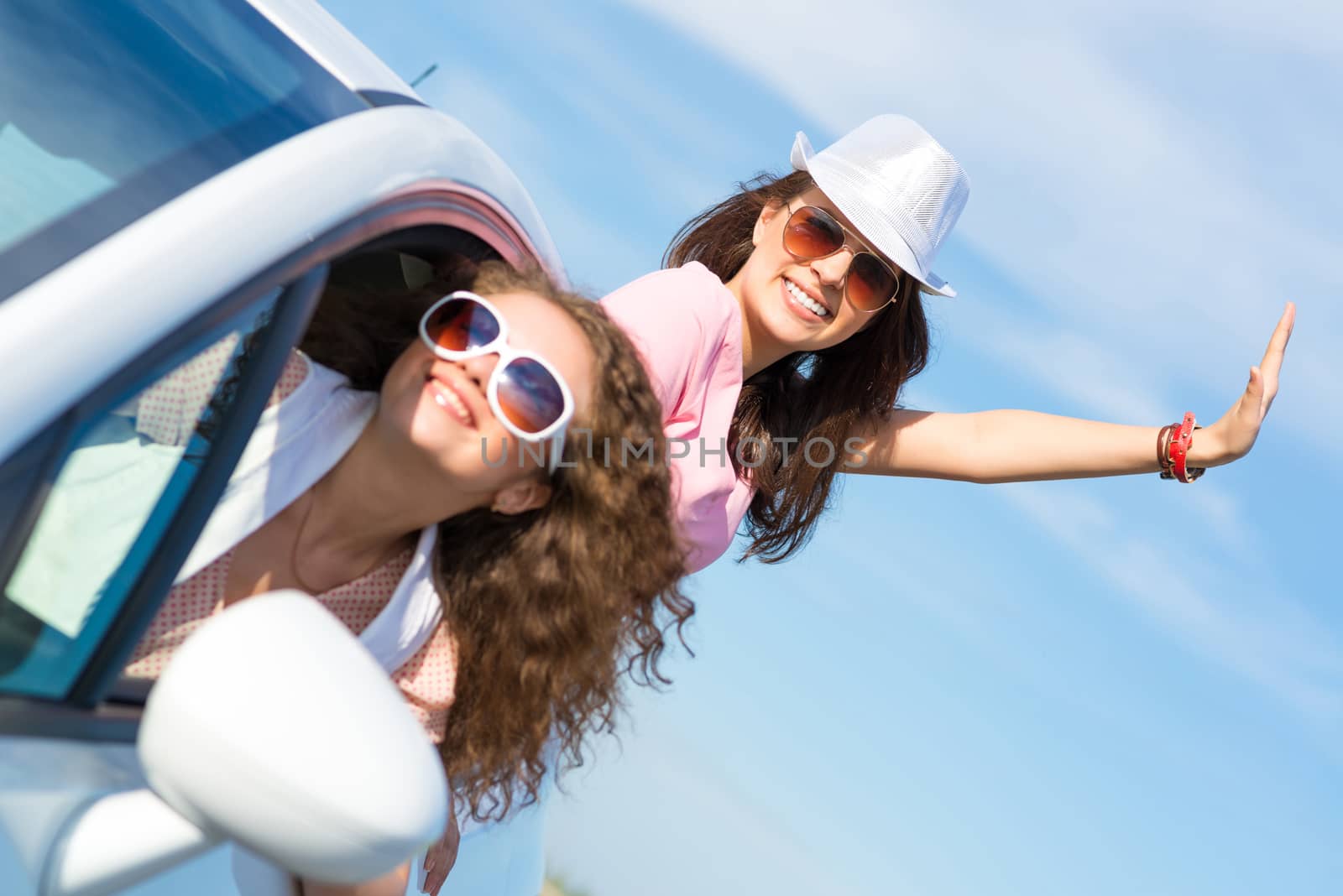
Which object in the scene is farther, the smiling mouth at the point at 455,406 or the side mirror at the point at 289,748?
the smiling mouth at the point at 455,406

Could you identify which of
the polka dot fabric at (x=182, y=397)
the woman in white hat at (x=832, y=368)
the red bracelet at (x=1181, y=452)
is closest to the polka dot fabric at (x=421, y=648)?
the polka dot fabric at (x=182, y=397)

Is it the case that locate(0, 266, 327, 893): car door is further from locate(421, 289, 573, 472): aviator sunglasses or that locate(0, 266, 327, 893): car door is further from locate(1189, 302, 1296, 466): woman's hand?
locate(1189, 302, 1296, 466): woman's hand

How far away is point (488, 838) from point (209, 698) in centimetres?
121

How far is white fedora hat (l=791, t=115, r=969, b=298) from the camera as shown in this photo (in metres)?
2.92

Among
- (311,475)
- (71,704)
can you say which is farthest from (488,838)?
(71,704)

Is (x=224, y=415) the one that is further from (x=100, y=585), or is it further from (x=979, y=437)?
(x=979, y=437)

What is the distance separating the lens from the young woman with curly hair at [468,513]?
5.41 ft

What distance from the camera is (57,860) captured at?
1141 mm

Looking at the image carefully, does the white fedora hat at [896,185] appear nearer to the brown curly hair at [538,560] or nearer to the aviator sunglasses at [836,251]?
the aviator sunglasses at [836,251]

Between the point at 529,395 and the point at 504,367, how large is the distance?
0.16 ft

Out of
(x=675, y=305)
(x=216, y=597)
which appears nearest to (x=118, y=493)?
(x=216, y=597)

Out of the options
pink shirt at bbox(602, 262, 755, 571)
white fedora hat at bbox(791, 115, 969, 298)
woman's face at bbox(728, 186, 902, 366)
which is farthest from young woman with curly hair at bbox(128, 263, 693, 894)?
white fedora hat at bbox(791, 115, 969, 298)

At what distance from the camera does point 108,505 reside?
129 cm

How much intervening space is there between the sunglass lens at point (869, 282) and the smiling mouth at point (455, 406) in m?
1.43
